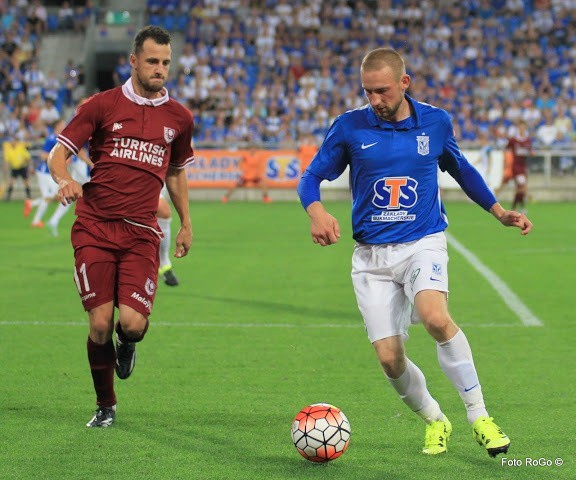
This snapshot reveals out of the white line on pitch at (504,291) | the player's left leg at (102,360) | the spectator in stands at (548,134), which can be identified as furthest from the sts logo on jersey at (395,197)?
the spectator in stands at (548,134)

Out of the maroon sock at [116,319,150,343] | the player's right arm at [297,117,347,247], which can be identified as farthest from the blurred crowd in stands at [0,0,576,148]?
the player's right arm at [297,117,347,247]

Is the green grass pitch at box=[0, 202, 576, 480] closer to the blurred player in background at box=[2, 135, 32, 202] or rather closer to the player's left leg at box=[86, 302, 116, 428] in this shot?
the player's left leg at box=[86, 302, 116, 428]

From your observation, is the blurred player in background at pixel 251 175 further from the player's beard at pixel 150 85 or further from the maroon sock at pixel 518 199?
the player's beard at pixel 150 85

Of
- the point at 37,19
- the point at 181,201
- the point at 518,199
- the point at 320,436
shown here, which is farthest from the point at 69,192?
the point at 37,19

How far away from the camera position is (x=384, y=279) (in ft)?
19.4

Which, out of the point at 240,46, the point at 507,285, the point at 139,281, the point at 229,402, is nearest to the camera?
the point at 139,281

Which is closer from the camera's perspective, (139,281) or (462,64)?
(139,281)

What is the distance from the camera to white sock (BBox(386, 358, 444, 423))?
19.1 feet

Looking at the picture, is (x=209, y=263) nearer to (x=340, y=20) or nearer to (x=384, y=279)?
(x=384, y=279)

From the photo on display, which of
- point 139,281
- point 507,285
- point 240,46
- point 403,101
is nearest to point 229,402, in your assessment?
point 139,281

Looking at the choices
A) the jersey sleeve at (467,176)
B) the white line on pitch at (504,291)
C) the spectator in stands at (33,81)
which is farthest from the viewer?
Result: the spectator in stands at (33,81)

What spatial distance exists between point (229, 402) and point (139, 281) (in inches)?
43.3

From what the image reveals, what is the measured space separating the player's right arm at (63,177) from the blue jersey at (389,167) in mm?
1261

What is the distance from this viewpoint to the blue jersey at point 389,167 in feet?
19.2
